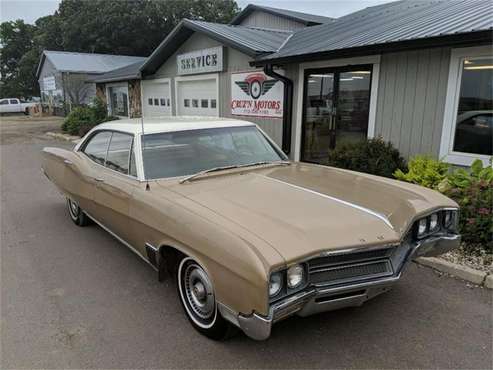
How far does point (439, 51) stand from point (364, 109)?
5.72ft

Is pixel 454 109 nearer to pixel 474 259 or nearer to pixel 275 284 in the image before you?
pixel 474 259

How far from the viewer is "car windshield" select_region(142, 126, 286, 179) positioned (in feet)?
12.0

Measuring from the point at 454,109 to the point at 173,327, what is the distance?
5528 millimetres

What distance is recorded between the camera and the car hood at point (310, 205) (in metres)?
2.42

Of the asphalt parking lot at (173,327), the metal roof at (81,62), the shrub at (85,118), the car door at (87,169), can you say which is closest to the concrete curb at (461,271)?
the asphalt parking lot at (173,327)

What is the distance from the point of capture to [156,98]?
15.5m

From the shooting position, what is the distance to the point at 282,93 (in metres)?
9.28

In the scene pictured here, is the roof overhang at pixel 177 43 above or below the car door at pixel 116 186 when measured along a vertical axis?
above

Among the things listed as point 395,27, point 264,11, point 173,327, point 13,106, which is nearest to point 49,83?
point 13,106

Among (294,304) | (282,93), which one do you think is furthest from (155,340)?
(282,93)

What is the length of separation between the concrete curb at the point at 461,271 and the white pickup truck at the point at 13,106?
39.2 m

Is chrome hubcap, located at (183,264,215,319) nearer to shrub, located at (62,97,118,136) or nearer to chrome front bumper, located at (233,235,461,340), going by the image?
chrome front bumper, located at (233,235,461,340)

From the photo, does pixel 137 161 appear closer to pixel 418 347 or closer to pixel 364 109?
pixel 418 347

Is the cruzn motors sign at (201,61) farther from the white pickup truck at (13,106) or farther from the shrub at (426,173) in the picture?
the white pickup truck at (13,106)
